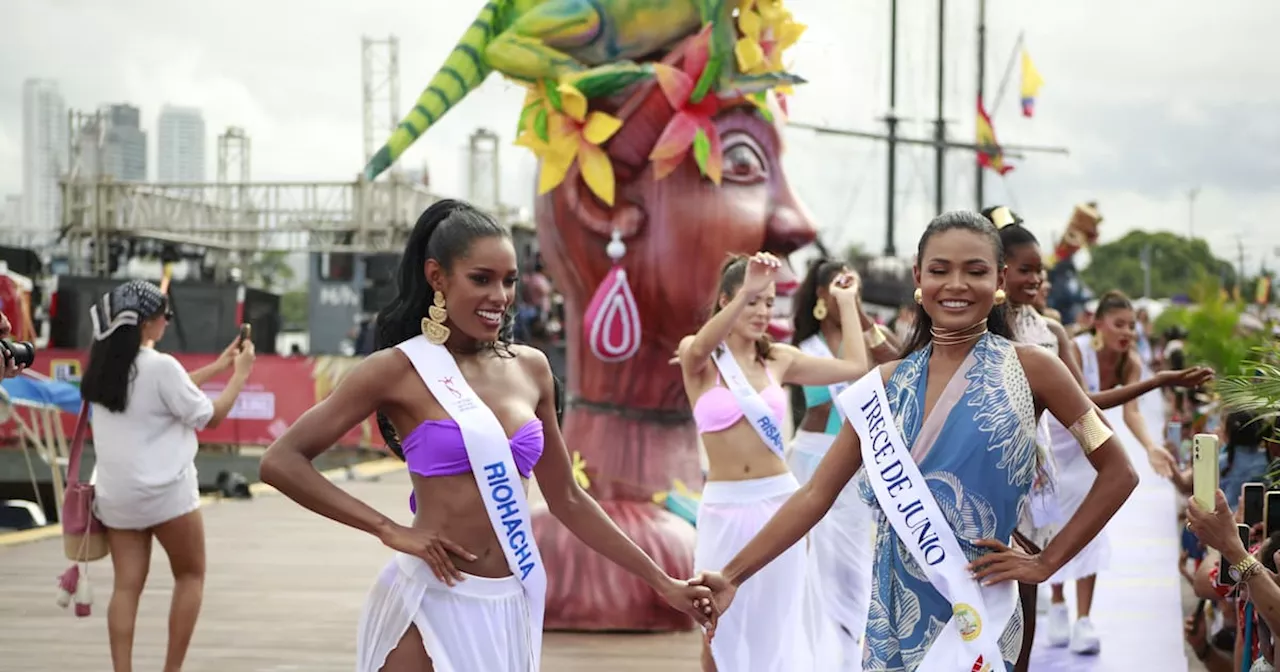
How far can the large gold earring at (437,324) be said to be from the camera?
335 cm

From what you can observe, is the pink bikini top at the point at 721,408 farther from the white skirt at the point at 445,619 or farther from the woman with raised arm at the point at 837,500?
the white skirt at the point at 445,619

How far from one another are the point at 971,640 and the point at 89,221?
98.4 feet

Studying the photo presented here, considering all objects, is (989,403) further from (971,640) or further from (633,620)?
(633,620)

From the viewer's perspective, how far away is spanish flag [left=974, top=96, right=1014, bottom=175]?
97.6 ft

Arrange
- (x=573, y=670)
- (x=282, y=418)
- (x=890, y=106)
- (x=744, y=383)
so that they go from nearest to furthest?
(x=744, y=383), (x=573, y=670), (x=282, y=418), (x=890, y=106)

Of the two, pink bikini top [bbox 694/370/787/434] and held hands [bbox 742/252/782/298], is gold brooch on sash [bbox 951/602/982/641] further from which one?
pink bikini top [bbox 694/370/787/434]

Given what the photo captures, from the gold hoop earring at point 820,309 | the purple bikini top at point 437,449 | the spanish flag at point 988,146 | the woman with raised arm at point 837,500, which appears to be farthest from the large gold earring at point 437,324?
the spanish flag at point 988,146

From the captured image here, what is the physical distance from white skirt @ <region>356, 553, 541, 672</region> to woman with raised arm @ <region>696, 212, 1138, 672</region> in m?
0.78

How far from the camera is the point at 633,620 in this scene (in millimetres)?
6777

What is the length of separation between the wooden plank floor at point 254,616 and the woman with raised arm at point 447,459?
299 cm

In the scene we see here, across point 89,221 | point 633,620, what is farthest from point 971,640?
point 89,221

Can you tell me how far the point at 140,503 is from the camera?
5.55m

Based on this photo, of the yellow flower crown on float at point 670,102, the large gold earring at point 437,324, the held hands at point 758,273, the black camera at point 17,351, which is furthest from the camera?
the yellow flower crown on float at point 670,102

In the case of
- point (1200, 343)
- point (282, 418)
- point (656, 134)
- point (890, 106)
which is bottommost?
point (282, 418)
